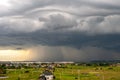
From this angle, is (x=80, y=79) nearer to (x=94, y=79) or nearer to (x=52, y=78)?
(x=94, y=79)

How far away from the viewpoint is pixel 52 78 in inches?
3917

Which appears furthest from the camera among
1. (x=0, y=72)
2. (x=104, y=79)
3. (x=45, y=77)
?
(x=0, y=72)

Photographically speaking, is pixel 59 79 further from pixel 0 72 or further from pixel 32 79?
pixel 0 72

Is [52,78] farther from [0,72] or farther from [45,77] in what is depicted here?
[0,72]

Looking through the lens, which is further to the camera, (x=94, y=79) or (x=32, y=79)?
(x=94, y=79)

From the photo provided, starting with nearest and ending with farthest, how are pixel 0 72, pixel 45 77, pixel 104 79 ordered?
1. pixel 45 77
2. pixel 104 79
3. pixel 0 72

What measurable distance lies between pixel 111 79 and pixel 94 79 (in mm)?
7090

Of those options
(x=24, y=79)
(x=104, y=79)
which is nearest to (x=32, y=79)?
(x=24, y=79)

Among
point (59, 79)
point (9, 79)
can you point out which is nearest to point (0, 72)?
point (9, 79)

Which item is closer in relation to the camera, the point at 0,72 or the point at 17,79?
the point at 17,79

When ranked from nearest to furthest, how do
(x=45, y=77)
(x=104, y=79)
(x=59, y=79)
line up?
1. (x=45, y=77)
2. (x=59, y=79)
3. (x=104, y=79)

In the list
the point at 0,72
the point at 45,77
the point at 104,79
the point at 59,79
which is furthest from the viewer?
the point at 0,72

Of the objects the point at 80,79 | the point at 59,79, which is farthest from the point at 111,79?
the point at 59,79

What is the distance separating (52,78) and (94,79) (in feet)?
59.0
